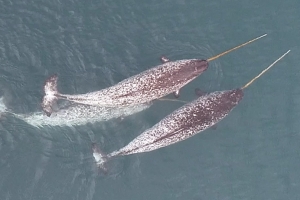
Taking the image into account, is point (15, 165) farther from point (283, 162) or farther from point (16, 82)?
point (283, 162)

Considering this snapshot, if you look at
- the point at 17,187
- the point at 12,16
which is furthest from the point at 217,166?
the point at 12,16

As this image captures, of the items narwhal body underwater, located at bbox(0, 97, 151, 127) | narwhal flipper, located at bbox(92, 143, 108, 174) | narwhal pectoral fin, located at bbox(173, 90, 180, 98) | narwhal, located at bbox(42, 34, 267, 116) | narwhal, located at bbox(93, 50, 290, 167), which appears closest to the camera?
narwhal, located at bbox(93, 50, 290, 167)

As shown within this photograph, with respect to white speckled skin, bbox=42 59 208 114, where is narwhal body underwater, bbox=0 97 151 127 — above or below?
below

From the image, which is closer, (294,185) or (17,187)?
(17,187)

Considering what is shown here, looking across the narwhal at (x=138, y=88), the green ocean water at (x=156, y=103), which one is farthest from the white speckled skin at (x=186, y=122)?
the narwhal at (x=138, y=88)

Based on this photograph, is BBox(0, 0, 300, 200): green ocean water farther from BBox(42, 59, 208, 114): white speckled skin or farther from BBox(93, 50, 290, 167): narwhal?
BBox(42, 59, 208, 114): white speckled skin

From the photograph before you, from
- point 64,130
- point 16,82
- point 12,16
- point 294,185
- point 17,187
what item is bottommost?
point 294,185

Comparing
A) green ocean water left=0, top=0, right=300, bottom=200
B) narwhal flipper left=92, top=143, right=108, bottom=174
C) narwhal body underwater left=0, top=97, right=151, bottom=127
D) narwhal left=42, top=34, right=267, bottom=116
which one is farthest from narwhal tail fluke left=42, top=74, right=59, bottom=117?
narwhal flipper left=92, top=143, right=108, bottom=174
